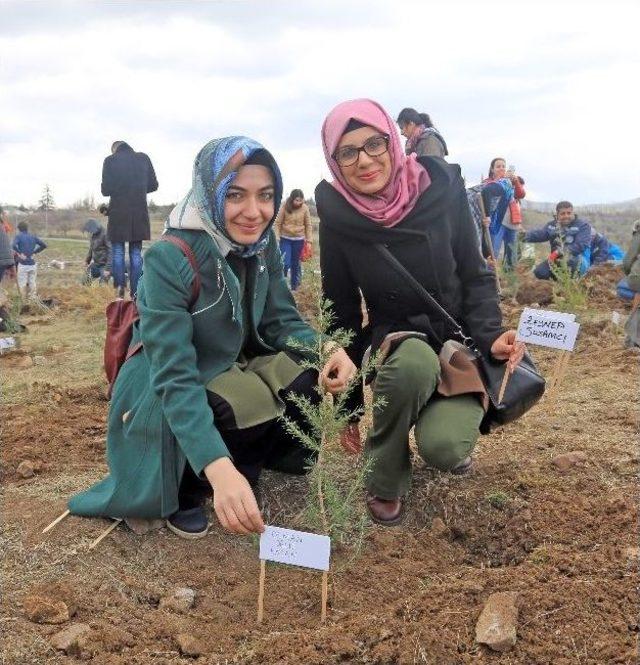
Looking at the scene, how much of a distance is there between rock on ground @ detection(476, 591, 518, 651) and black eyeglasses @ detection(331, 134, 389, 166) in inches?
58.8

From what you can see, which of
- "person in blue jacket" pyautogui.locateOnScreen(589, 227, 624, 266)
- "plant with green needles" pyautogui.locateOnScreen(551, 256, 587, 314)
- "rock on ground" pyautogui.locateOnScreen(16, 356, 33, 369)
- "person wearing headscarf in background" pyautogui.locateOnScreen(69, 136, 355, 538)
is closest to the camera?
"person wearing headscarf in background" pyautogui.locateOnScreen(69, 136, 355, 538)

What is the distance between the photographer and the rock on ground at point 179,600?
6.95ft

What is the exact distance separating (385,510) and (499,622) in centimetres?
78

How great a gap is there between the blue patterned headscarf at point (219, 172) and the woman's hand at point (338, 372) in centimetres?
47

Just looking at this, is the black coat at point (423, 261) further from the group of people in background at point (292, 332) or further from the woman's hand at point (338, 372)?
the woman's hand at point (338, 372)

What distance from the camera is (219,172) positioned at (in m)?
2.29

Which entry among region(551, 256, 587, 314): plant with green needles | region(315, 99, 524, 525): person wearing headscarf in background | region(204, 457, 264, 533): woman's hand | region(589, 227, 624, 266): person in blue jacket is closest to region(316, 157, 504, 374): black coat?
region(315, 99, 524, 525): person wearing headscarf in background

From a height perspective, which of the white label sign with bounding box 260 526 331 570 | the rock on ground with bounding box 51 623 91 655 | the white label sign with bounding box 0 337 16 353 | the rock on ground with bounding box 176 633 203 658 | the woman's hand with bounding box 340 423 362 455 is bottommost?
the white label sign with bounding box 0 337 16 353

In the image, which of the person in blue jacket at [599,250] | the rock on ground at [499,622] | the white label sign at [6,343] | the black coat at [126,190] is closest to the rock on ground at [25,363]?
the white label sign at [6,343]

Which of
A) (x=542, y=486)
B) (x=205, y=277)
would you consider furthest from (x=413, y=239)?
(x=542, y=486)

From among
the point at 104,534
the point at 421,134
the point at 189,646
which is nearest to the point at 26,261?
the point at 421,134

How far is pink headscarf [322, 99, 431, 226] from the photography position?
2.60 m

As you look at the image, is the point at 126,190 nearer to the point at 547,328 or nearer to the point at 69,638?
the point at 547,328

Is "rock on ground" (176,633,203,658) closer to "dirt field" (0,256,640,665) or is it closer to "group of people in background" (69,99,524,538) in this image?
"dirt field" (0,256,640,665)
